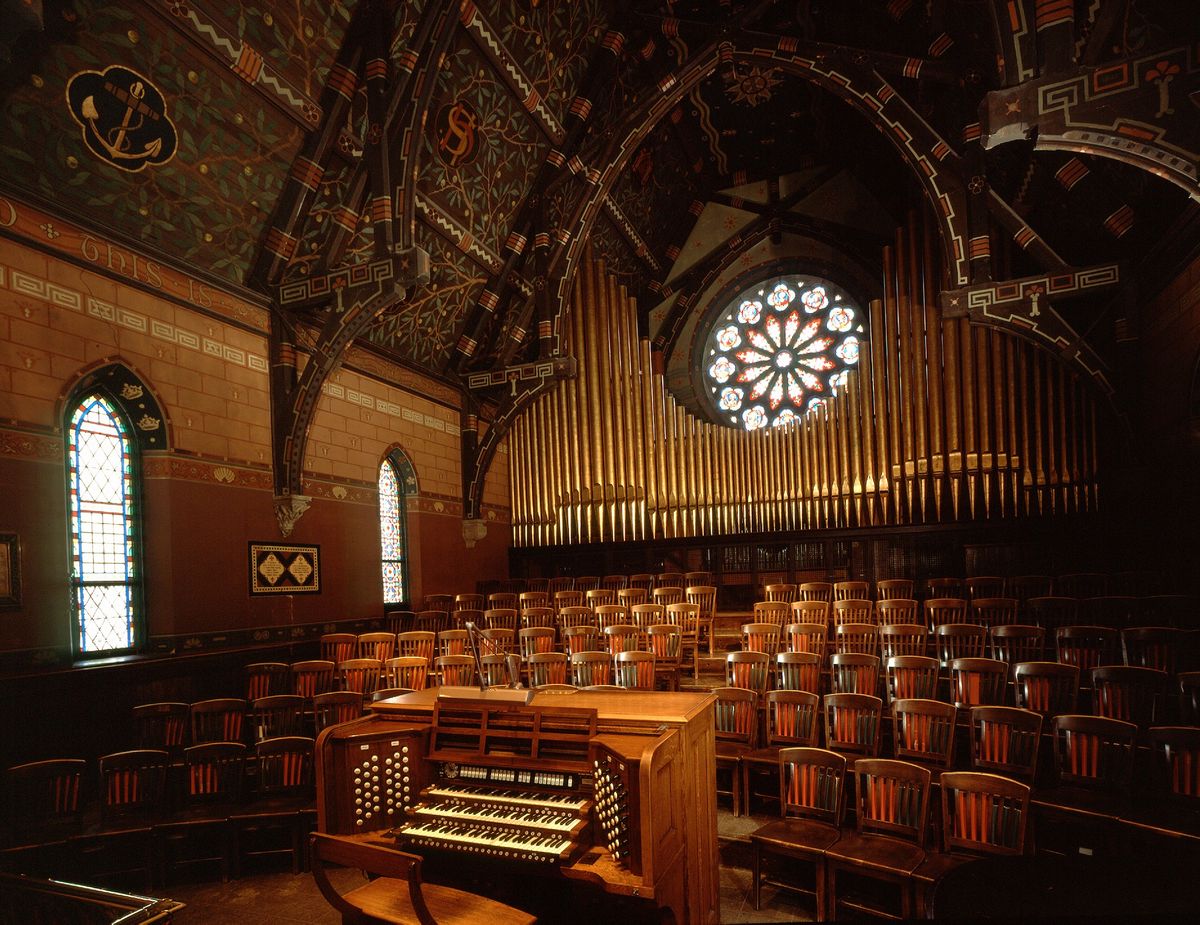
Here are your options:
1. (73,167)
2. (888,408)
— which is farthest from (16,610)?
(888,408)

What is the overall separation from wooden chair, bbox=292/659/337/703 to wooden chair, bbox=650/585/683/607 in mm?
3853

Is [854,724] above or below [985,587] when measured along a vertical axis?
below

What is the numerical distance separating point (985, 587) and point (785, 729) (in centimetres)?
444

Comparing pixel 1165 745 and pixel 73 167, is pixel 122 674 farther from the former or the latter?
pixel 1165 745

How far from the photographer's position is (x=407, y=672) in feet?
20.8

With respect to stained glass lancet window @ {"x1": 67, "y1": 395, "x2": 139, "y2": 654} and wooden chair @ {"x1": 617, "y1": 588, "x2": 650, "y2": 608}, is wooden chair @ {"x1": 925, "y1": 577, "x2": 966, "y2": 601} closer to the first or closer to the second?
wooden chair @ {"x1": 617, "y1": 588, "x2": 650, "y2": 608}

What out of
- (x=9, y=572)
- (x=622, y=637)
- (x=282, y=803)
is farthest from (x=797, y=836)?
(x=9, y=572)

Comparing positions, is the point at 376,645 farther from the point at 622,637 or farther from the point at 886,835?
the point at 886,835

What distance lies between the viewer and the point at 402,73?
296 inches

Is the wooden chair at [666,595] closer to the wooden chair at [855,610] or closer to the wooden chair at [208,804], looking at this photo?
the wooden chair at [855,610]

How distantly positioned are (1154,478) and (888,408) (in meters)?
2.96

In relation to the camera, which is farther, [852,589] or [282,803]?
[852,589]

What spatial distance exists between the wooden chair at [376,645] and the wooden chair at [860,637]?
4.33 metres

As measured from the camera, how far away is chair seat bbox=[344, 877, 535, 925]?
9.52ft
